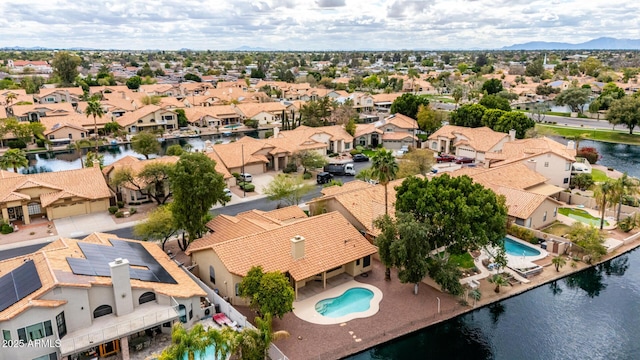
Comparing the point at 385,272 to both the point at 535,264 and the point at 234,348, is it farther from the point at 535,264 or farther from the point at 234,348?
the point at 234,348

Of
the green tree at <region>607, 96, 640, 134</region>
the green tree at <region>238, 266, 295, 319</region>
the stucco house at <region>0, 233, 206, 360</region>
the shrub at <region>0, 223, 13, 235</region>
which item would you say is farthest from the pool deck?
the green tree at <region>607, 96, 640, 134</region>

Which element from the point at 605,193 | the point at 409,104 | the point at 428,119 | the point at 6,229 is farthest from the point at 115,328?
the point at 409,104

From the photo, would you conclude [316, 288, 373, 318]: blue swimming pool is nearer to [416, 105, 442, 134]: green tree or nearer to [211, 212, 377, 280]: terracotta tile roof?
[211, 212, 377, 280]: terracotta tile roof

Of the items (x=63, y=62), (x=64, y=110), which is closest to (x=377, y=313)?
(x=64, y=110)

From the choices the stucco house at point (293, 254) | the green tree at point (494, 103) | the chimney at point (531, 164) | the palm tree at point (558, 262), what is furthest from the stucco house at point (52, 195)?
the green tree at point (494, 103)

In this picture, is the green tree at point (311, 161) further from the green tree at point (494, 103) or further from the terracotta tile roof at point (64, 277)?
the green tree at point (494, 103)
